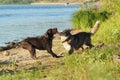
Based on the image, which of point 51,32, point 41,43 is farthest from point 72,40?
point 41,43

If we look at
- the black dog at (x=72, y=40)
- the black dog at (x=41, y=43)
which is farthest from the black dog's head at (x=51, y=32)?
the black dog at (x=72, y=40)

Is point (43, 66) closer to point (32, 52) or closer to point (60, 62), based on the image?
point (60, 62)

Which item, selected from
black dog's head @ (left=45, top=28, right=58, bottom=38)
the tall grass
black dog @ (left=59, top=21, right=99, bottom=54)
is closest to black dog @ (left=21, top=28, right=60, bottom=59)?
black dog's head @ (left=45, top=28, right=58, bottom=38)

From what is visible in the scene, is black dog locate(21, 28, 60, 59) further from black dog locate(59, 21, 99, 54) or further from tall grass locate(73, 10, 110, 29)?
tall grass locate(73, 10, 110, 29)

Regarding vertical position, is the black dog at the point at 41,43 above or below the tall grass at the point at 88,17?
above

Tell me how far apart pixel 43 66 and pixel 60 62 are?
53 centimetres

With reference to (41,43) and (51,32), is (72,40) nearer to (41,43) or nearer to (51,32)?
(51,32)

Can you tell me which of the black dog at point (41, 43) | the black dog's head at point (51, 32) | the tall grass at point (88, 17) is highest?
the black dog's head at point (51, 32)

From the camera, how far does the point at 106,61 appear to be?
11047mm

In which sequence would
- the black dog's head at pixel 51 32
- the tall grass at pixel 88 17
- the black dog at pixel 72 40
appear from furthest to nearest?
the tall grass at pixel 88 17, the black dog's head at pixel 51 32, the black dog at pixel 72 40

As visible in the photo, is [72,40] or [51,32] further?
[51,32]

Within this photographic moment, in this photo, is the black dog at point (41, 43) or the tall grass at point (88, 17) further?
the tall grass at point (88, 17)

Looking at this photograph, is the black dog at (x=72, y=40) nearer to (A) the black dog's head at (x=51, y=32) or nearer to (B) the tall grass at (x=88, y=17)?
(A) the black dog's head at (x=51, y=32)

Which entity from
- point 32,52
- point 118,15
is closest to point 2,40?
point 118,15
